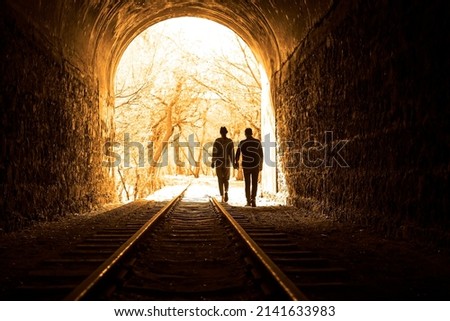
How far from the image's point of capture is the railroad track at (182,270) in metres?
3.22

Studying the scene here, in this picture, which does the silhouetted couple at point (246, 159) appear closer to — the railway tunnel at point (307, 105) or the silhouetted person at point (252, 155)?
the silhouetted person at point (252, 155)

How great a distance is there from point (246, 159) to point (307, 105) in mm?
2070

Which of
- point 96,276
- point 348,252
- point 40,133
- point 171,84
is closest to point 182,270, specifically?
point 96,276

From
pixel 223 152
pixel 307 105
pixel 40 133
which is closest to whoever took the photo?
pixel 40 133

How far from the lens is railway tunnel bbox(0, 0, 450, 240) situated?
4750 millimetres

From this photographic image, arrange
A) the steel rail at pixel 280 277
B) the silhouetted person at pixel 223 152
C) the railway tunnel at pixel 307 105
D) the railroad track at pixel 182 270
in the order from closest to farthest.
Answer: the steel rail at pixel 280 277, the railroad track at pixel 182 270, the railway tunnel at pixel 307 105, the silhouetted person at pixel 223 152

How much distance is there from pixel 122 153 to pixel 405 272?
22.4 meters

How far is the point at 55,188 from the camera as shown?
8094 mm

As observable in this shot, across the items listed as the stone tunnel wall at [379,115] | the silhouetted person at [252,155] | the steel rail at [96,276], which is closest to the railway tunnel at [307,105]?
the stone tunnel wall at [379,115]

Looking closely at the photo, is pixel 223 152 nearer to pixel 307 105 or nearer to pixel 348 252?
pixel 307 105

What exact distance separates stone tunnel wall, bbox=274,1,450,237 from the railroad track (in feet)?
4.36

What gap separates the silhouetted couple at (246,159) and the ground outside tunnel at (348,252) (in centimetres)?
259

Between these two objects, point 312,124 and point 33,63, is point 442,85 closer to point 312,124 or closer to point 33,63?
point 312,124

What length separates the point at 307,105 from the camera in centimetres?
903
